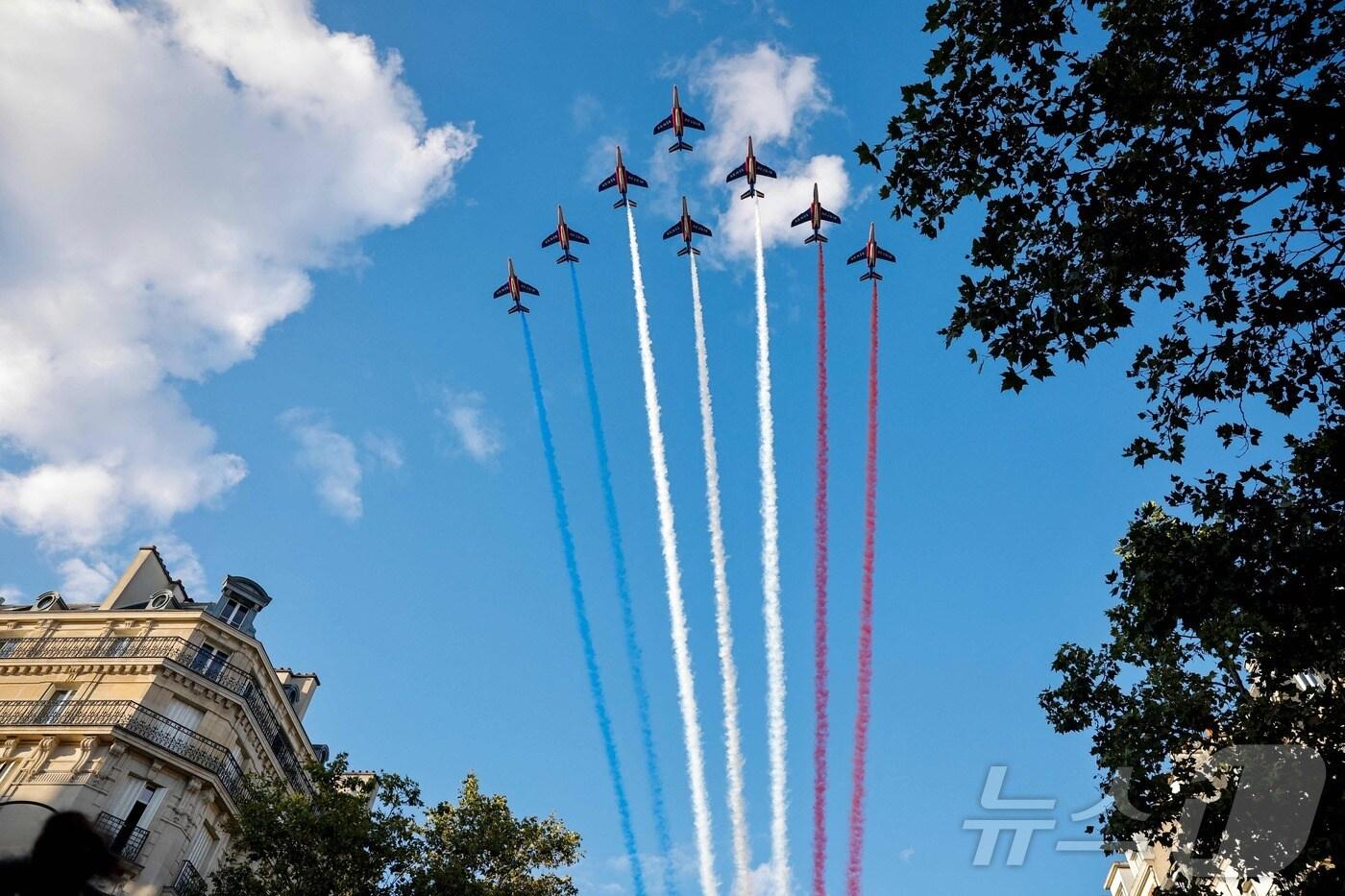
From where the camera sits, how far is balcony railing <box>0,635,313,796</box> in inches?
1366

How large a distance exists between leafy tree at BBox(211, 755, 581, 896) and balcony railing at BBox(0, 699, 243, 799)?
196 inches

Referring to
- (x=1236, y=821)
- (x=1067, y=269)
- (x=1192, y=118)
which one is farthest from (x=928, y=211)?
(x=1236, y=821)

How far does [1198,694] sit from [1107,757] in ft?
8.06

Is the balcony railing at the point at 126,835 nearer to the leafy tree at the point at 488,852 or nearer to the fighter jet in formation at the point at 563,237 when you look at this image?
the leafy tree at the point at 488,852

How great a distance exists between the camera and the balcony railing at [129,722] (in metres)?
31.8

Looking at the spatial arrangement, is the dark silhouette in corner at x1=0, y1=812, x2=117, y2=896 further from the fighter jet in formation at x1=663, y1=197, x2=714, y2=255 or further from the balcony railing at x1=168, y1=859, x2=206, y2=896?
the fighter jet in formation at x1=663, y1=197, x2=714, y2=255

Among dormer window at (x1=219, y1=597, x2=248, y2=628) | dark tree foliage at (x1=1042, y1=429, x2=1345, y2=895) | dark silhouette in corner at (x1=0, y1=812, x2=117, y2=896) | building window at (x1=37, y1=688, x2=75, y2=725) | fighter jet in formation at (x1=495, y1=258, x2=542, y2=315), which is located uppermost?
fighter jet in formation at (x1=495, y1=258, x2=542, y2=315)

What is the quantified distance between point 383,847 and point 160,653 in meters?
14.4

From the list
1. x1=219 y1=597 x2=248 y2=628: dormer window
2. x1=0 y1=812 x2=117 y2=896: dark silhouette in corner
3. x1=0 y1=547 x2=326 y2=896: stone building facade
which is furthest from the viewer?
x1=219 y1=597 x2=248 y2=628: dormer window

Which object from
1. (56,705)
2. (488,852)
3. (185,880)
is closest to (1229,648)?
(488,852)

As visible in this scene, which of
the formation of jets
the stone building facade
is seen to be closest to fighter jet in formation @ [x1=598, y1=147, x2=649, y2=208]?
the formation of jets

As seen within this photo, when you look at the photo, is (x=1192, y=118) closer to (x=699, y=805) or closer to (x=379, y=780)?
(x=379, y=780)

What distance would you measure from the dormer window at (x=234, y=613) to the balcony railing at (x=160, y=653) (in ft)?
7.35

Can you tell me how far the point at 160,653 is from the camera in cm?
3466
